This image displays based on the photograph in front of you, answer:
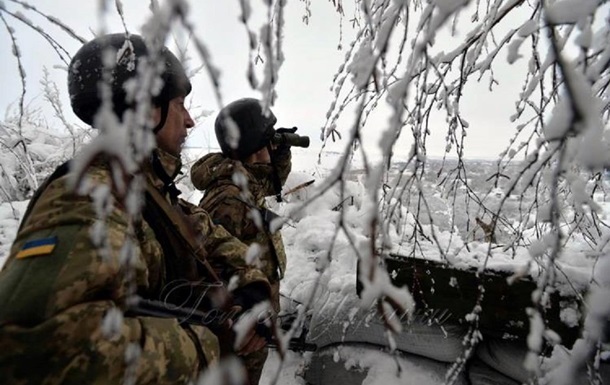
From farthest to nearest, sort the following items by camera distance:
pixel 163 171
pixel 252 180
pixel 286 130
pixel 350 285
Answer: pixel 286 130 < pixel 350 285 < pixel 252 180 < pixel 163 171

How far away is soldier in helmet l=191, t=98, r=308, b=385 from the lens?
2.15m

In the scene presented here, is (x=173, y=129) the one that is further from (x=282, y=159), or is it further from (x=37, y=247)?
(x=282, y=159)

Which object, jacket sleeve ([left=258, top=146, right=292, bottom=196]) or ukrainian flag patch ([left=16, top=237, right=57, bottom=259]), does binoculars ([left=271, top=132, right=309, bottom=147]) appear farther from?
ukrainian flag patch ([left=16, top=237, right=57, bottom=259])

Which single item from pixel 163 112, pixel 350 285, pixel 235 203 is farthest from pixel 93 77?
pixel 350 285

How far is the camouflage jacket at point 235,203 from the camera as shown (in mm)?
2152

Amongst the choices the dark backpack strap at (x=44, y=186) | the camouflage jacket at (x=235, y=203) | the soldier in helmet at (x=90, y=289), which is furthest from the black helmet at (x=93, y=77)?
the camouflage jacket at (x=235, y=203)

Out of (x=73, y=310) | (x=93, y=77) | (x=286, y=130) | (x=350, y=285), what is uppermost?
(x=286, y=130)

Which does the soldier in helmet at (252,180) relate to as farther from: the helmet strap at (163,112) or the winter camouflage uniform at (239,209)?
the helmet strap at (163,112)

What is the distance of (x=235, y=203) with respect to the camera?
85.0 inches

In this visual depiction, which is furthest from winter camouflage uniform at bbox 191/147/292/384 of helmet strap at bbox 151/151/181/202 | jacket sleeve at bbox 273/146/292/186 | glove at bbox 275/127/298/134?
helmet strap at bbox 151/151/181/202

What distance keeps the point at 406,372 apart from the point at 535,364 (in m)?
1.94

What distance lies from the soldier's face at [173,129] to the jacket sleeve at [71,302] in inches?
20.8

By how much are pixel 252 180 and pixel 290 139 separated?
1.78 feet

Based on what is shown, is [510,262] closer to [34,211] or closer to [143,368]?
[143,368]
